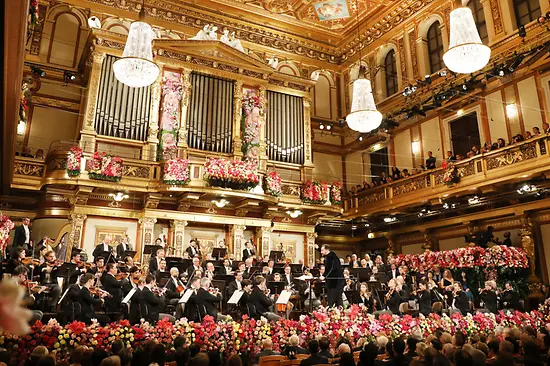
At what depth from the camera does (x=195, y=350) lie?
16.1ft

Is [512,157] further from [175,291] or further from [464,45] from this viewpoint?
[175,291]

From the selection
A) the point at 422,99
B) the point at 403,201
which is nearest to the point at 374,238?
the point at 403,201

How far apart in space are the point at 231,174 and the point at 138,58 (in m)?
6.78

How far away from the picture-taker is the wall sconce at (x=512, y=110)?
14016 mm

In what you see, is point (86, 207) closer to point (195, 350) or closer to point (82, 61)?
point (82, 61)

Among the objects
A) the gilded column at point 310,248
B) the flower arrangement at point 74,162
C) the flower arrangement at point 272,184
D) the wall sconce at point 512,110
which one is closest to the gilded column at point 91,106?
the flower arrangement at point 74,162

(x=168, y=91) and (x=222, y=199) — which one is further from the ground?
(x=168, y=91)

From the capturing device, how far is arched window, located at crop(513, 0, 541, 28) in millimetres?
13961

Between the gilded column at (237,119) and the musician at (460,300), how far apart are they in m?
7.77

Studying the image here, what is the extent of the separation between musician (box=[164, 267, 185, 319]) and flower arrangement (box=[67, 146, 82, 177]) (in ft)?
17.3

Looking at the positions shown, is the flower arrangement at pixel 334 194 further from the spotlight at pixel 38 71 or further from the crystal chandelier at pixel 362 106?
the spotlight at pixel 38 71

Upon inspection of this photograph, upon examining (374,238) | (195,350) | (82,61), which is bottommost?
(195,350)

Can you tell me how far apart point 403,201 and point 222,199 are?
6.15 m

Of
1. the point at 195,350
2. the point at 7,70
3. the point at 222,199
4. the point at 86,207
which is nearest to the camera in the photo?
the point at 195,350
